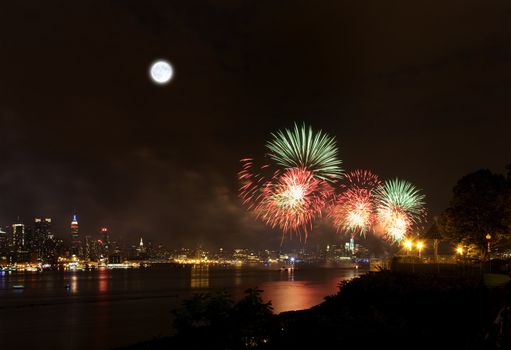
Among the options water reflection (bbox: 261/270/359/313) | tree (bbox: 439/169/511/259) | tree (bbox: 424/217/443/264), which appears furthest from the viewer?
water reflection (bbox: 261/270/359/313)

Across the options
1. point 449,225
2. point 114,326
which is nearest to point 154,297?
point 114,326

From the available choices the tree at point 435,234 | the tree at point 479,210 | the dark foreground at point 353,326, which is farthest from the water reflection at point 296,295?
the dark foreground at point 353,326

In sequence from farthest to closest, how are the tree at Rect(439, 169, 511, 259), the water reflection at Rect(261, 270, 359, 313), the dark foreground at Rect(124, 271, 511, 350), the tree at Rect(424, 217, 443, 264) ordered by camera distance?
the water reflection at Rect(261, 270, 359, 313), the tree at Rect(424, 217, 443, 264), the tree at Rect(439, 169, 511, 259), the dark foreground at Rect(124, 271, 511, 350)

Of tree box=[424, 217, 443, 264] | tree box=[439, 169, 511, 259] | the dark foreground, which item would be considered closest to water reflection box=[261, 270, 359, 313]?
tree box=[424, 217, 443, 264]

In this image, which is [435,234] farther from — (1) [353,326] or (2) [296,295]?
(1) [353,326]

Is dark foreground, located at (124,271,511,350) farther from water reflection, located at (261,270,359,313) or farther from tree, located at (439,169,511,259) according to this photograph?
water reflection, located at (261,270,359,313)

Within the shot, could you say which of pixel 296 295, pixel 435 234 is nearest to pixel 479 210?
pixel 435 234

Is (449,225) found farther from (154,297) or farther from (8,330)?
(154,297)
